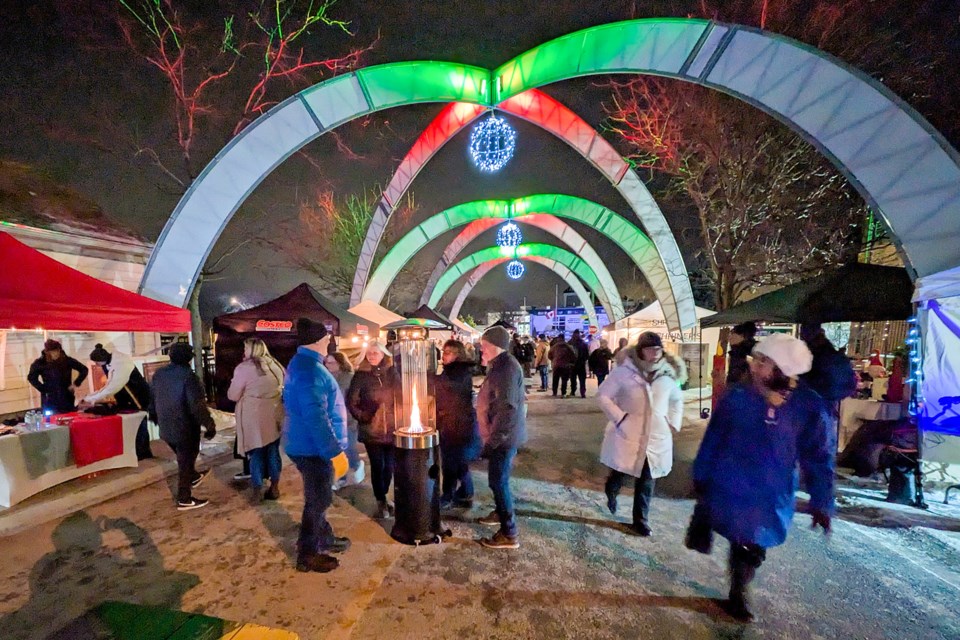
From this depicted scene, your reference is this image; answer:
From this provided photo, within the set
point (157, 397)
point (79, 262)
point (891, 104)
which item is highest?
point (891, 104)

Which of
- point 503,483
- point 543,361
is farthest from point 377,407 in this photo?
point 543,361

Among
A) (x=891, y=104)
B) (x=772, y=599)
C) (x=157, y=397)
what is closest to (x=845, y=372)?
(x=772, y=599)

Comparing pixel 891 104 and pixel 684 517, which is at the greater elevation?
pixel 891 104

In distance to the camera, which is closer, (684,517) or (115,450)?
(684,517)

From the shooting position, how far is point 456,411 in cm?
386

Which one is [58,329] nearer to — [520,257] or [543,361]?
[543,361]

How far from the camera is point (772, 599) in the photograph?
9.04 feet

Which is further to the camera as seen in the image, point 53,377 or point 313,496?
point 53,377

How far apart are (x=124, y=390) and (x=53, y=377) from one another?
3.12 feet

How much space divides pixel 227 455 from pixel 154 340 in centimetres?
677

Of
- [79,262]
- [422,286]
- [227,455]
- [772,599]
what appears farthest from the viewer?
[422,286]

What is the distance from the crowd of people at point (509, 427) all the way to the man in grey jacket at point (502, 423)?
1 centimetres

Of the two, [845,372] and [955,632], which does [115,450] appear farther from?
[845,372]

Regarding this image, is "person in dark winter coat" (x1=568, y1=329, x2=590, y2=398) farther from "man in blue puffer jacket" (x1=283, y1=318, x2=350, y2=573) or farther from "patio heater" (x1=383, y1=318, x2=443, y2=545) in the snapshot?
"man in blue puffer jacket" (x1=283, y1=318, x2=350, y2=573)
